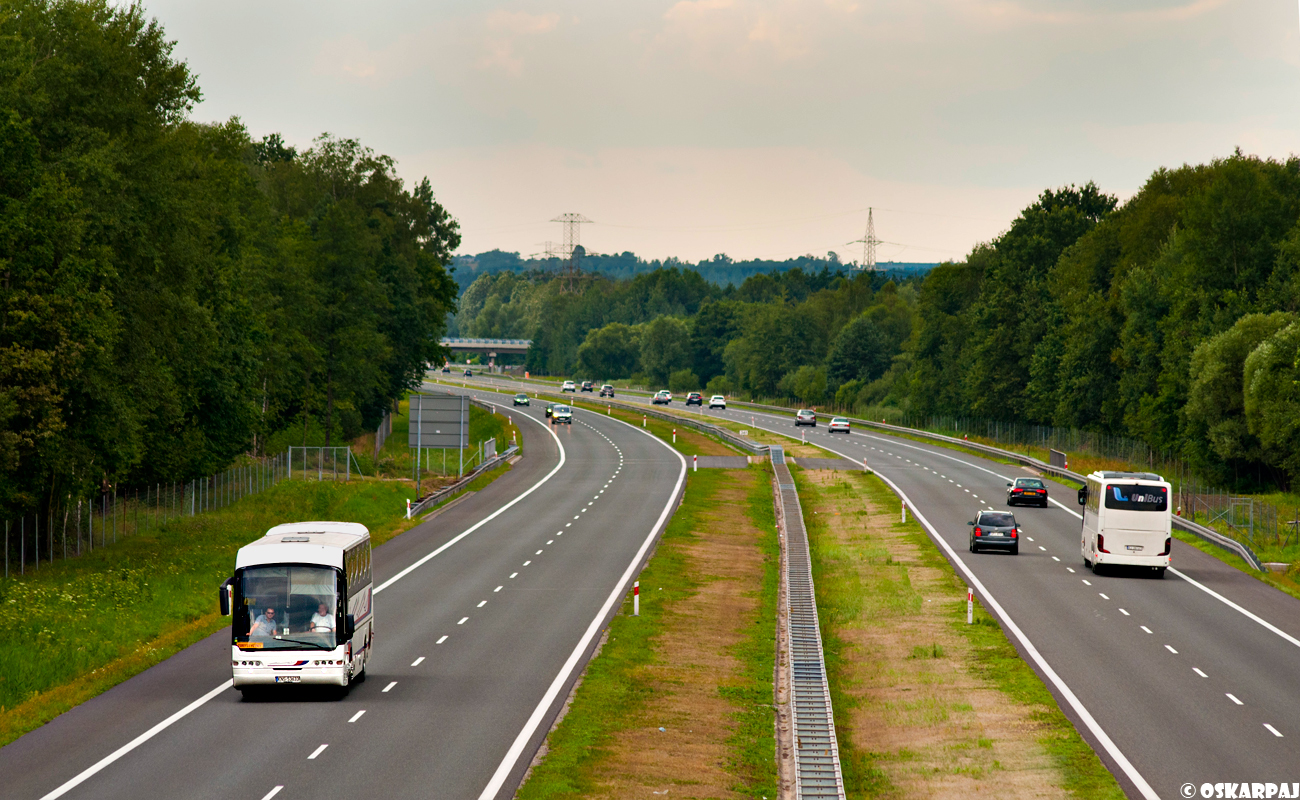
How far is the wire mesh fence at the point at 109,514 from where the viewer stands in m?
42.9

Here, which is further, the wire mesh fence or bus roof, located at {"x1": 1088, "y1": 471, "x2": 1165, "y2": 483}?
bus roof, located at {"x1": 1088, "y1": 471, "x2": 1165, "y2": 483}

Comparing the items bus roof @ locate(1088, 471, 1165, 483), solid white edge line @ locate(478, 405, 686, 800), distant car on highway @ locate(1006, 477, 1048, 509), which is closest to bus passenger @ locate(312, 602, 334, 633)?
solid white edge line @ locate(478, 405, 686, 800)

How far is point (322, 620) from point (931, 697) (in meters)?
12.3

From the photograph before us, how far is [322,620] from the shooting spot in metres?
24.0

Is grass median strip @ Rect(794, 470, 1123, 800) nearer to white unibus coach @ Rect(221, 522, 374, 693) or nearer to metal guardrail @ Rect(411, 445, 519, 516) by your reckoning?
white unibus coach @ Rect(221, 522, 374, 693)

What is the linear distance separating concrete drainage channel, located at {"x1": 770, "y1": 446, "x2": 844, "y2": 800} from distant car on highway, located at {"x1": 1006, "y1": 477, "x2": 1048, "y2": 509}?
19.8m

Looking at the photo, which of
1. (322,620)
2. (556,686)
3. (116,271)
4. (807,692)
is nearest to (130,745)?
(322,620)

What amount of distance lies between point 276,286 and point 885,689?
5559 centimetres

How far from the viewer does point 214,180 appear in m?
58.9

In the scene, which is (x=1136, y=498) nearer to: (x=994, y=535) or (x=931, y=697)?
(x=994, y=535)

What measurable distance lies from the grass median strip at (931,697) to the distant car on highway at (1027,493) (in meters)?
16.9

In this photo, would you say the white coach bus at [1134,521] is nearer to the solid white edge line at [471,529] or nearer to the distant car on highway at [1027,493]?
the distant car on highway at [1027,493]

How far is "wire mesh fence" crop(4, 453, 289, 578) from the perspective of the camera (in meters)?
42.9

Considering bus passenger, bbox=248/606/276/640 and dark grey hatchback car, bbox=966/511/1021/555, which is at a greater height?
bus passenger, bbox=248/606/276/640
